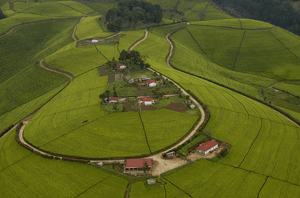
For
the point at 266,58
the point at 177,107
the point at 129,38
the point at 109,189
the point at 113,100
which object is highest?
the point at 129,38

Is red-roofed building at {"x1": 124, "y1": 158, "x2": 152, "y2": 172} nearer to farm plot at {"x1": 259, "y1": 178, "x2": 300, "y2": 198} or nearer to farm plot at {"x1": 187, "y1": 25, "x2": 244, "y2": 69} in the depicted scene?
farm plot at {"x1": 259, "y1": 178, "x2": 300, "y2": 198}

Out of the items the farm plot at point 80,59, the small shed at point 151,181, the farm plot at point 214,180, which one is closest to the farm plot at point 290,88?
the farm plot at point 214,180

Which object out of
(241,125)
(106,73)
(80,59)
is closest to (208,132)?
(241,125)

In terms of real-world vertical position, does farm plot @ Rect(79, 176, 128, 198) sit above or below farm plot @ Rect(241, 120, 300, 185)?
below

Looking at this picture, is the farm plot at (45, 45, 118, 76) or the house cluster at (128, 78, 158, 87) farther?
the farm plot at (45, 45, 118, 76)

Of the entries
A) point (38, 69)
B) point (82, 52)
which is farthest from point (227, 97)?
point (38, 69)

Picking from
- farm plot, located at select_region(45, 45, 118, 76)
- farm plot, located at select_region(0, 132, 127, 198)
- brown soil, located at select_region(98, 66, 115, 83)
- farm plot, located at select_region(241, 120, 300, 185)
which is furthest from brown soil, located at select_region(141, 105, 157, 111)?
farm plot, located at select_region(45, 45, 118, 76)

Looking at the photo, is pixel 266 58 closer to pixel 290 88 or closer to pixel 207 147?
pixel 290 88

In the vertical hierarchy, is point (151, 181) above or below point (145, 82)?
below
